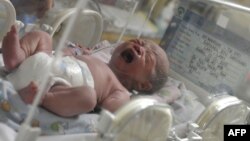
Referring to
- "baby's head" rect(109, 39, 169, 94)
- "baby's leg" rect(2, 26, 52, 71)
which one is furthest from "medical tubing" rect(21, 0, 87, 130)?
"baby's head" rect(109, 39, 169, 94)

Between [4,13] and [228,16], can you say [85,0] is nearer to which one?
[4,13]

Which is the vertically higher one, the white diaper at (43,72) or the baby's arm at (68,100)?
the white diaper at (43,72)

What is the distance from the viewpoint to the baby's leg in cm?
123

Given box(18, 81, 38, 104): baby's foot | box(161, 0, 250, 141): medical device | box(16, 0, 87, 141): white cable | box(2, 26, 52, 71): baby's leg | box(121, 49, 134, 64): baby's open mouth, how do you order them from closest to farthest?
box(16, 0, 87, 141): white cable < box(18, 81, 38, 104): baby's foot < box(2, 26, 52, 71): baby's leg < box(161, 0, 250, 141): medical device < box(121, 49, 134, 64): baby's open mouth

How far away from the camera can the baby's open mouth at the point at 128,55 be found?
150cm

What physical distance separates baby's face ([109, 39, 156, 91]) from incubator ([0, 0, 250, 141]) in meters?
0.17

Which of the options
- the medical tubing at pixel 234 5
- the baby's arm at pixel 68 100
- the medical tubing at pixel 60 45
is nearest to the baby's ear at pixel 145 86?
the baby's arm at pixel 68 100

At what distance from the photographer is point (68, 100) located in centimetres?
118

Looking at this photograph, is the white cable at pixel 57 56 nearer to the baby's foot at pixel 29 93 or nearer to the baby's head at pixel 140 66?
the baby's foot at pixel 29 93

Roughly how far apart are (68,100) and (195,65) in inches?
26.6

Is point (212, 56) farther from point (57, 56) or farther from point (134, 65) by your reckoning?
point (57, 56)

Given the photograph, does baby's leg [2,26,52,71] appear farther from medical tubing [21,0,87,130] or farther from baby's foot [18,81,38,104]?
medical tubing [21,0,87,130]

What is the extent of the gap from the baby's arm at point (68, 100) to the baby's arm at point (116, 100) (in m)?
0.05

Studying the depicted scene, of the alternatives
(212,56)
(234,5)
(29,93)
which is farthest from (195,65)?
(29,93)
